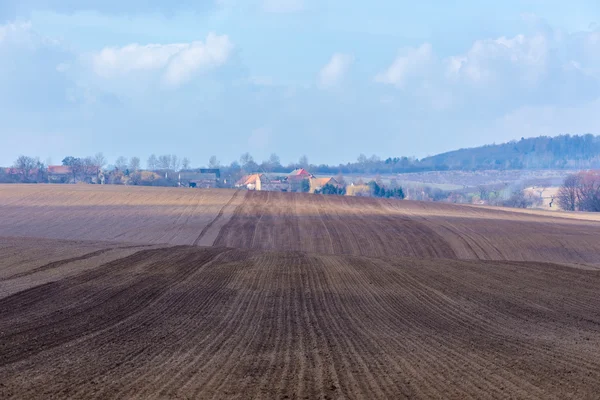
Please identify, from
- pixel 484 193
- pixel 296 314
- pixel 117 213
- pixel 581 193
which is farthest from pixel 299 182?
pixel 296 314

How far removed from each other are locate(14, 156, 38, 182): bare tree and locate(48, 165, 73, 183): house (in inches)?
135

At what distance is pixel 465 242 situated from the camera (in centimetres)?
4141

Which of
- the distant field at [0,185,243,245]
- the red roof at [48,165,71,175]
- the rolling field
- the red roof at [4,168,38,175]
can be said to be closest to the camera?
the rolling field

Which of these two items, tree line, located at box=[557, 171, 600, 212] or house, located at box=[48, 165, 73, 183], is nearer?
tree line, located at box=[557, 171, 600, 212]

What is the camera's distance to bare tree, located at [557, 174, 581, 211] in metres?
116

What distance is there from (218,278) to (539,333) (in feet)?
39.1

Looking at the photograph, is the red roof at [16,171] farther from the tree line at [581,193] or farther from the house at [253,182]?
the tree line at [581,193]

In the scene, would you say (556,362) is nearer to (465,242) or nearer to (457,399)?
(457,399)

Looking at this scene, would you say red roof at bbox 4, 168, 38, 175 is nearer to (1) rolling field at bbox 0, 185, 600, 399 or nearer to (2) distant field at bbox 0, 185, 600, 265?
(2) distant field at bbox 0, 185, 600, 265

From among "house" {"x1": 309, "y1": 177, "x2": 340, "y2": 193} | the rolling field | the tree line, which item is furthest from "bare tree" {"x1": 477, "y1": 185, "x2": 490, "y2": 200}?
the rolling field

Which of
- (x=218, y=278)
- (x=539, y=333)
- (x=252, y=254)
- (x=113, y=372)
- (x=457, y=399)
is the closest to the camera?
(x=457, y=399)

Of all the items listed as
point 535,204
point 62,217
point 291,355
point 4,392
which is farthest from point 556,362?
point 535,204

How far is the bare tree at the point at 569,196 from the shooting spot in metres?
116

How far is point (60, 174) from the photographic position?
422 feet
